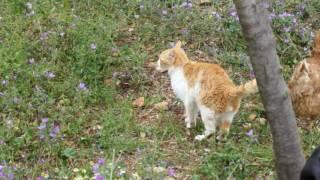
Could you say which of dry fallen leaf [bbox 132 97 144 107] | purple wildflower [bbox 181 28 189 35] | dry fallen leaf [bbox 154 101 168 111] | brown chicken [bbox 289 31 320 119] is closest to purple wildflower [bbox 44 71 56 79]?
dry fallen leaf [bbox 132 97 144 107]

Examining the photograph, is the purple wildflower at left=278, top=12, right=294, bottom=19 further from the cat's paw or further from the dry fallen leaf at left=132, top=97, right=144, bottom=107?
the cat's paw

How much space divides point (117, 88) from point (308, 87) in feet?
5.92

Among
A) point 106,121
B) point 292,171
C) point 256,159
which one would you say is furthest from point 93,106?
point 292,171

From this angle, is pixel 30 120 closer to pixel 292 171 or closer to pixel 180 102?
pixel 180 102

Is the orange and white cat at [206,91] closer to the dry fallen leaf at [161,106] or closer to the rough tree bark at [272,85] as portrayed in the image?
the dry fallen leaf at [161,106]

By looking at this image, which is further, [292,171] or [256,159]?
[256,159]

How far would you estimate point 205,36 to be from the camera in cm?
643

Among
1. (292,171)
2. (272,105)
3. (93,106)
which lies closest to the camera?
(272,105)

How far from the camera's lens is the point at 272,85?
10.6ft

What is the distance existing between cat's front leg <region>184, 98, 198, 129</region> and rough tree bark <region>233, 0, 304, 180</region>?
5.01 feet

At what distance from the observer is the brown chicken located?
5.18m

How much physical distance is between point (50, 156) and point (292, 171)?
1978 millimetres

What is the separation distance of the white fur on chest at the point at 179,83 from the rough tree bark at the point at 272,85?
1.62 m

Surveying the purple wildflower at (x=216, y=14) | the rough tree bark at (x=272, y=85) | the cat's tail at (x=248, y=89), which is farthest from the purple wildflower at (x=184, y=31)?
the rough tree bark at (x=272, y=85)
